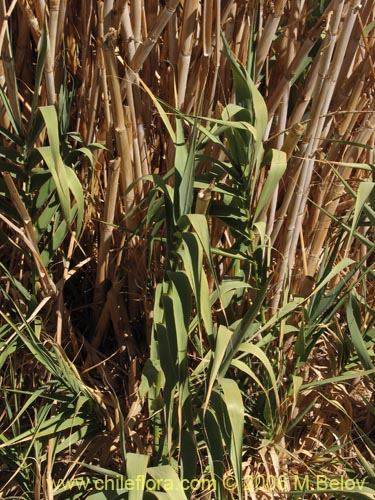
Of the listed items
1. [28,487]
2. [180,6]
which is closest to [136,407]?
[28,487]

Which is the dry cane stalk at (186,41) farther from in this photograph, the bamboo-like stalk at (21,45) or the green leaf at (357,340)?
the green leaf at (357,340)

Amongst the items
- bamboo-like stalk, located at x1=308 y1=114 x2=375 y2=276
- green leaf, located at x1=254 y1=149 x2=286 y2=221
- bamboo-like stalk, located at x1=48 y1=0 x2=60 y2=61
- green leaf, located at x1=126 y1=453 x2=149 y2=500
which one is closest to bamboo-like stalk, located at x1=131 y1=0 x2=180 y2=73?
bamboo-like stalk, located at x1=48 y1=0 x2=60 y2=61

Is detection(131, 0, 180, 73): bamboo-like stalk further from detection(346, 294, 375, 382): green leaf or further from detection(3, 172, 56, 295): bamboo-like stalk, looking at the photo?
detection(346, 294, 375, 382): green leaf

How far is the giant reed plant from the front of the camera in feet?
2.98

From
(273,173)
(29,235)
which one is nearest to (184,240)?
(273,173)

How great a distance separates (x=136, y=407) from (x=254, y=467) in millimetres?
215

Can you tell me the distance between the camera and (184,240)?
2.81ft

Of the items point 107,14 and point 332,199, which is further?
point 332,199

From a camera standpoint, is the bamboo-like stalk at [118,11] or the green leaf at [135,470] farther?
the bamboo-like stalk at [118,11]

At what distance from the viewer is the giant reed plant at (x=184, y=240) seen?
0.91m

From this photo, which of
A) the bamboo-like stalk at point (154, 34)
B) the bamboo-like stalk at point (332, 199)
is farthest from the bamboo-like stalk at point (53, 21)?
the bamboo-like stalk at point (332, 199)

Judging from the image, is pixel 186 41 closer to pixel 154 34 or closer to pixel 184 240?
pixel 154 34

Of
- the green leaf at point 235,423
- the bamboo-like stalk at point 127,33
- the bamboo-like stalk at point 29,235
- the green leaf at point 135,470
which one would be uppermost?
the bamboo-like stalk at point 127,33

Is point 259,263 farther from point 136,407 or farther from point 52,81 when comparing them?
point 52,81
